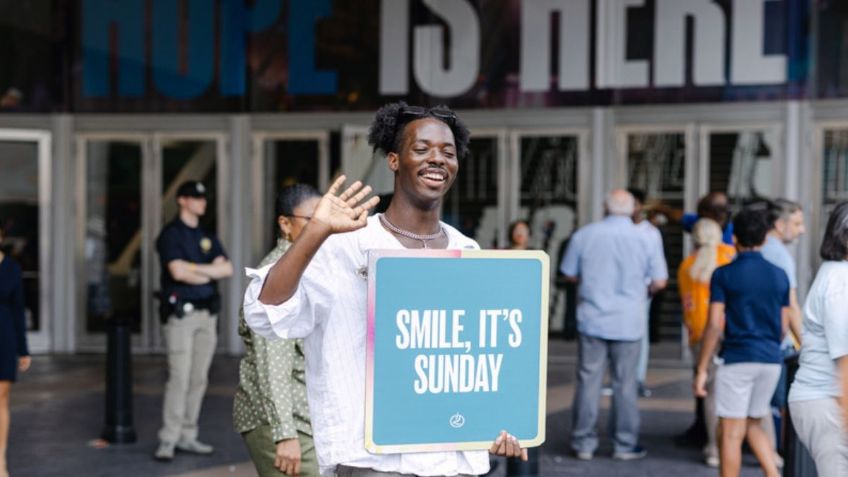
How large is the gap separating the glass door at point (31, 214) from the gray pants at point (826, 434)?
470 inches

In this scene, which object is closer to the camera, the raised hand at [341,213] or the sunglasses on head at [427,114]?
the raised hand at [341,213]

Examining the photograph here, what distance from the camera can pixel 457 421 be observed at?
2.87 m

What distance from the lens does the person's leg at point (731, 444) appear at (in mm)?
6328

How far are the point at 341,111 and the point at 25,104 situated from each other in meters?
4.04

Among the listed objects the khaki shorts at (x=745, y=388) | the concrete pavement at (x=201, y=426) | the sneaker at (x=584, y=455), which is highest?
the khaki shorts at (x=745, y=388)

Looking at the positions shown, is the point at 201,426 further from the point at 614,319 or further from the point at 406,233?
the point at 406,233

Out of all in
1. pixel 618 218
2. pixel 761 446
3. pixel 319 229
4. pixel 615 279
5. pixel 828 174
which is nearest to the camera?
pixel 319 229

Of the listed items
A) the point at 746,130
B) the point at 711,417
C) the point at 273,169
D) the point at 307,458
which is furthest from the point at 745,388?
the point at 273,169

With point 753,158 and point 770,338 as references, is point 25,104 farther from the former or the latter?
point 770,338

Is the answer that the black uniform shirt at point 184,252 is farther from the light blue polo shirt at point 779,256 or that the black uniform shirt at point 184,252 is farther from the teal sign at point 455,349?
the teal sign at point 455,349

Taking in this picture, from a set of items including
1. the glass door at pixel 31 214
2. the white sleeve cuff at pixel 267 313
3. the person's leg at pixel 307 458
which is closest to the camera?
the white sleeve cuff at pixel 267 313

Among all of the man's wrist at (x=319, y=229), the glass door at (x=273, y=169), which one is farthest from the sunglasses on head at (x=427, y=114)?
the glass door at (x=273, y=169)

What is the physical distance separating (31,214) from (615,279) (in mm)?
9122

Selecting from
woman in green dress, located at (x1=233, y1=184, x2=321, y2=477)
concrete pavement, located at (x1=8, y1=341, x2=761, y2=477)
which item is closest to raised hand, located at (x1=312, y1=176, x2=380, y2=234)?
woman in green dress, located at (x1=233, y1=184, x2=321, y2=477)
